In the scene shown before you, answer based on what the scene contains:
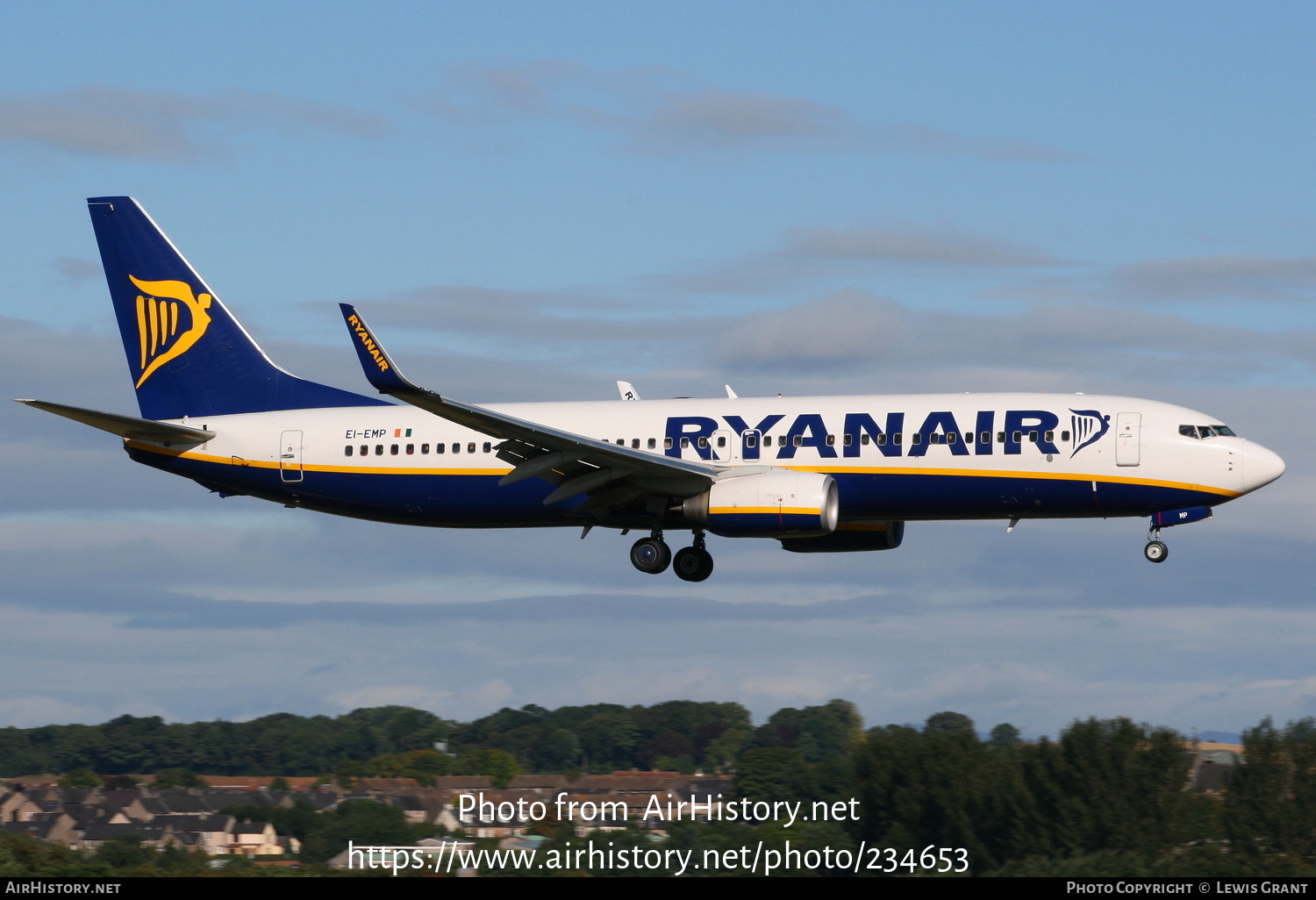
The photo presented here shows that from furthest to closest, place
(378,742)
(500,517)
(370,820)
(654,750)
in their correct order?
1. (654,750)
2. (378,742)
3. (370,820)
4. (500,517)

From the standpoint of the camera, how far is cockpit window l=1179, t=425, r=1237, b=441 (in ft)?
146

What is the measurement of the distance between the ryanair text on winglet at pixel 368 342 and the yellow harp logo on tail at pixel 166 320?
15003 millimetres

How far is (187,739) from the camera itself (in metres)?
100

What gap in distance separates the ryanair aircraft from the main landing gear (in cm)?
4

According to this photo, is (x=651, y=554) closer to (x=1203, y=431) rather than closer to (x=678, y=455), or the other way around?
(x=678, y=455)

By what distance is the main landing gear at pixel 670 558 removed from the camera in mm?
Result: 47906

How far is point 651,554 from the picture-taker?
47844mm

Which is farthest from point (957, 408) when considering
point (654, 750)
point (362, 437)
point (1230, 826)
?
point (654, 750)

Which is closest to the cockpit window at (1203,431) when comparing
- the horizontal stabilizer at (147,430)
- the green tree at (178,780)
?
the horizontal stabilizer at (147,430)

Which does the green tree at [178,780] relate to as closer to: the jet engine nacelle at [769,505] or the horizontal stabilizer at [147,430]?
the horizontal stabilizer at [147,430]

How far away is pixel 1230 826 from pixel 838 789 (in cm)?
1873

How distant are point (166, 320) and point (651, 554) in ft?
62.8

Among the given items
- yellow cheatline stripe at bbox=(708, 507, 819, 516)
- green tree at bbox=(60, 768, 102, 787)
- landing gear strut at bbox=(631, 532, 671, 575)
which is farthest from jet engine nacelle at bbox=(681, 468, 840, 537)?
green tree at bbox=(60, 768, 102, 787)

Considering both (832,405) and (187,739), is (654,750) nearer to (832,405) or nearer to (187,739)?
(187,739)
